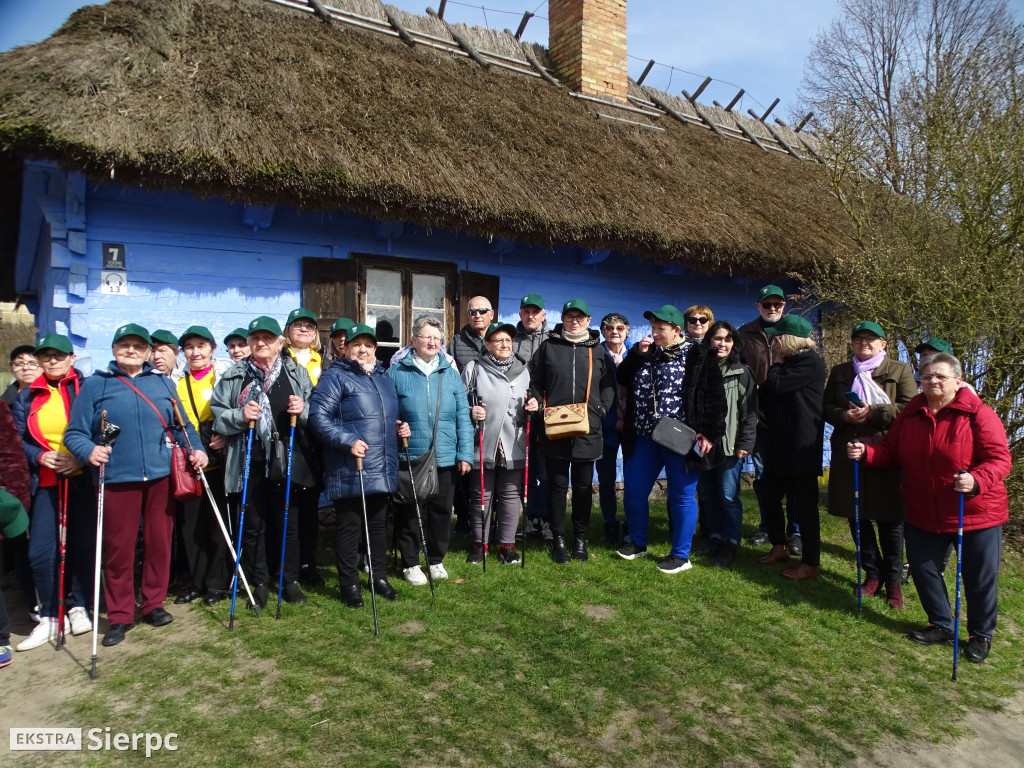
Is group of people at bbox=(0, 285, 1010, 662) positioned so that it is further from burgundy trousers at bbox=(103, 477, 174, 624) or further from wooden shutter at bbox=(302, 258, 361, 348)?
wooden shutter at bbox=(302, 258, 361, 348)

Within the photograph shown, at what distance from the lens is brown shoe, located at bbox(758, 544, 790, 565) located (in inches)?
189

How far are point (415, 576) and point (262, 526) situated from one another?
1.00 metres

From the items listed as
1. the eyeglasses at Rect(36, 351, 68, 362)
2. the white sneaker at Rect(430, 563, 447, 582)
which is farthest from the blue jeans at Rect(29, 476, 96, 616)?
the white sneaker at Rect(430, 563, 447, 582)

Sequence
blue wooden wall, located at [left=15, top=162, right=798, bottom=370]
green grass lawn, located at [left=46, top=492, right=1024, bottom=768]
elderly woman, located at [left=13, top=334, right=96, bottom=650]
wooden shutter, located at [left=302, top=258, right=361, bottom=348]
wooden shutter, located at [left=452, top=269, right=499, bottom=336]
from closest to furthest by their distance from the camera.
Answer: green grass lawn, located at [left=46, top=492, right=1024, bottom=768], elderly woman, located at [left=13, top=334, right=96, bottom=650], blue wooden wall, located at [left=15, top=162, right=798, bottom=370], wooden shutter, located at [left=302, top=258, right=361, bottom=348], wooden shutter, located at [left=452, top=269, right=499, bottom=336]

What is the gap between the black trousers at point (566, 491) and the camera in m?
4.68

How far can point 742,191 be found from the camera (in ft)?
27.5

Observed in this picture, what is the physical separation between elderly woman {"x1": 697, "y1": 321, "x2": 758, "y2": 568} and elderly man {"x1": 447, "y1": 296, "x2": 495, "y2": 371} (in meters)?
1.68

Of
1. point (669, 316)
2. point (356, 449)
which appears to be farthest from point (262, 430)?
point (669, 316)

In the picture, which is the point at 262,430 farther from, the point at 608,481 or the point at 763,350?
the point at 763,350

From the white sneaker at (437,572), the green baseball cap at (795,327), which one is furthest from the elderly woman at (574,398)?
the green baseball cap at (795,327)

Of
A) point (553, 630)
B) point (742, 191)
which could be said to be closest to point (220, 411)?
point (553, 630)

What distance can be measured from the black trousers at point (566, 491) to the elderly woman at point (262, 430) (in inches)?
68.2

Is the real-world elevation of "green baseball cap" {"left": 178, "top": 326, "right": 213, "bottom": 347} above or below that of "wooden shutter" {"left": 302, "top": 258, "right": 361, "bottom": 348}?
below

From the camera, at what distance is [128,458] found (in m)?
3.52
